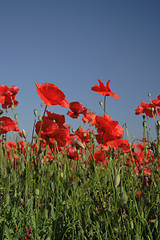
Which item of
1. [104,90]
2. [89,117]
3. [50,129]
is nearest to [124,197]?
[50,129]

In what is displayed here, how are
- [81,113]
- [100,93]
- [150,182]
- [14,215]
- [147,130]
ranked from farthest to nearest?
1. [81,113]
2. [147,130]
3. [100,93]
4. [150,182]
5. [14,215]

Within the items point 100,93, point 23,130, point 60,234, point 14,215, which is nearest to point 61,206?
point 60,234

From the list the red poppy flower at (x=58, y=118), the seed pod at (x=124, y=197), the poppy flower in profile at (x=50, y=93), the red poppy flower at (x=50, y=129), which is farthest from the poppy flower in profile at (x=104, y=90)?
the seed pod at (x=124, y=197)

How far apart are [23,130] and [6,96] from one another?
2.30ft

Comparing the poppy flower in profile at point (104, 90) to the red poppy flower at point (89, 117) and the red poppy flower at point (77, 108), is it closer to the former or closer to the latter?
the red poppy flower at point (89, 117)

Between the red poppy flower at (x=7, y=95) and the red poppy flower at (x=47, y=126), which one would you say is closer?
the red poppy flower at (x=47, y=126)

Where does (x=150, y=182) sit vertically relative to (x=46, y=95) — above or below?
below

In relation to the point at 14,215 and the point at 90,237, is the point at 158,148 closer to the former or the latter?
the point at 90,237

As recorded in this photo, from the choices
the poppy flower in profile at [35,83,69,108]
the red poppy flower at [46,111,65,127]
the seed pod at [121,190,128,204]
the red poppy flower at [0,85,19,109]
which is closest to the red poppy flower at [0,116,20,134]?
the red poppy flower at [0,85,19,109]

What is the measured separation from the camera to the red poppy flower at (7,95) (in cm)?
258

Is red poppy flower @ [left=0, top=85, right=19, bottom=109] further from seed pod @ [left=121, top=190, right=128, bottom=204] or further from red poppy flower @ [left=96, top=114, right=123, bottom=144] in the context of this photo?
seed pod @ [left=121, top=190, right=128, bottom=204]

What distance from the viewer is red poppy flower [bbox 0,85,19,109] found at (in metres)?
2.58

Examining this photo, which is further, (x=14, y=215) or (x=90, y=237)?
(x=14, y=215)

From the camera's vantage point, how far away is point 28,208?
188 cm
